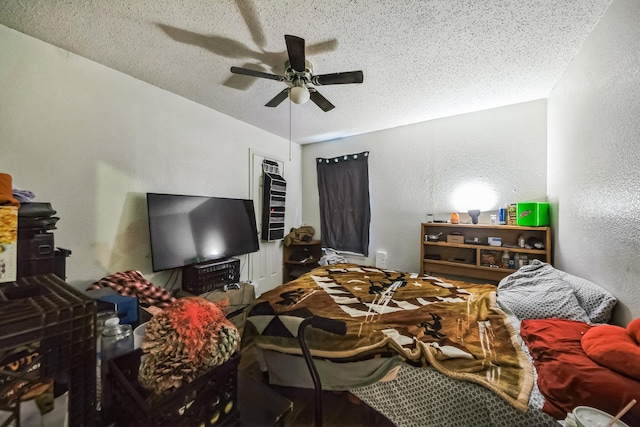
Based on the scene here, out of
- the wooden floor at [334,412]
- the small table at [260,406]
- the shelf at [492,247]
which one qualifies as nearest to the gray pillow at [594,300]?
the shelf at [492,247]

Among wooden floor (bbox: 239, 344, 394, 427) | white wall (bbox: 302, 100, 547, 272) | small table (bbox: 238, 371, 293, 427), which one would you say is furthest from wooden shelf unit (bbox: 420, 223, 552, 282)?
small table (bbox: 238, 371, 293, 427)

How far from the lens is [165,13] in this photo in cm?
149

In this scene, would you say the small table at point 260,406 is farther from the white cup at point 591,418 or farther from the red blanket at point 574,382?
the red blanket at point 574,382

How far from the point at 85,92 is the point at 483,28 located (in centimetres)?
307

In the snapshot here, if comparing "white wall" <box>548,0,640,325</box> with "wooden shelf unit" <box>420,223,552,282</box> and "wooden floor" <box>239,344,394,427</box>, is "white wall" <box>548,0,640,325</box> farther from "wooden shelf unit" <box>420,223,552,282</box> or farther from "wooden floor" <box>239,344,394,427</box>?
"wooden floor" <box>239,344,394,427</box>

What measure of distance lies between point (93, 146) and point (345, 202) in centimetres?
311

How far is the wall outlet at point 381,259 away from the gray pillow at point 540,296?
1.67m

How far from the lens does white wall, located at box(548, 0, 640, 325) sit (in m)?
1.21

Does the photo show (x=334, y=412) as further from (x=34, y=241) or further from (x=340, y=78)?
(x=340, y=78)

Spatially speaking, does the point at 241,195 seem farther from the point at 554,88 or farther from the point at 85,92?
the point at 554,88

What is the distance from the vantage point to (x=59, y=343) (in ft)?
1.23

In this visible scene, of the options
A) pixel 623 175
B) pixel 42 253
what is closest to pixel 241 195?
pixel 42 253

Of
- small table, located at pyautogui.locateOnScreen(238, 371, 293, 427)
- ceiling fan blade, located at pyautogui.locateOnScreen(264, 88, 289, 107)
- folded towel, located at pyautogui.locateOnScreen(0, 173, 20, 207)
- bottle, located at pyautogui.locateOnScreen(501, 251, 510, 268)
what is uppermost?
ceiling fan blade, located at pyautogui.locateOnScreen(264, 88, 289, 107)

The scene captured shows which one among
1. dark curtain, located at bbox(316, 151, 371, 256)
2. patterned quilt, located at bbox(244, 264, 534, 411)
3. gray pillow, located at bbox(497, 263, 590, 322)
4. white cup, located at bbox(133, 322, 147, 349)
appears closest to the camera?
white cup, located at bbox(133, 322, 147, 349)
